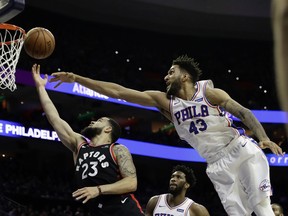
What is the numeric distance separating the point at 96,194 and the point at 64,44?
18439mm

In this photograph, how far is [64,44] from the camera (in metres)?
21.8

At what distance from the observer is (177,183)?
22.1 ft

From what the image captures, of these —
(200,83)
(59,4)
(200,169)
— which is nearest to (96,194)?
(200,83)

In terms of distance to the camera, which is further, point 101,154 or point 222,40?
point 222,40

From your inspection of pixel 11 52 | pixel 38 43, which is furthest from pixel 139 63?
pixel 38 43

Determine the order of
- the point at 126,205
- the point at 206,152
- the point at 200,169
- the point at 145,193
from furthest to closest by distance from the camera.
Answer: the point at 200,169
the point at 145,193
the point at 206,152
the point at 126,205

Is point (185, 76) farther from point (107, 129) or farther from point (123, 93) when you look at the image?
point (107, 129)

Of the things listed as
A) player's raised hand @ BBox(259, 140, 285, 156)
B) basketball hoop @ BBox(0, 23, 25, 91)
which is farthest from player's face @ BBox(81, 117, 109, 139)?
basketball hoop @ BBox(0, 23, 25, 91)

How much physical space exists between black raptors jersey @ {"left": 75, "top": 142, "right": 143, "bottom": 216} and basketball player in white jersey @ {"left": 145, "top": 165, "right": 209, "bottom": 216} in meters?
2.45

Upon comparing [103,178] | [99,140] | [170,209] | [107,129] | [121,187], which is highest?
[107,129]

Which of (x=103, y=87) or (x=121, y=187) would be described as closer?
(x=121, y=187)

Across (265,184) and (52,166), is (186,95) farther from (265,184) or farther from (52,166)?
(52,166)

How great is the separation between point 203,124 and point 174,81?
19.7 inches

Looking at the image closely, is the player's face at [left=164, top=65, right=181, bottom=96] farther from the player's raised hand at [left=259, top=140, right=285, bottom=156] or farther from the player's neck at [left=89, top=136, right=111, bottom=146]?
the player's raised hand at [left=259, top=140, right=285, bottom=156]
